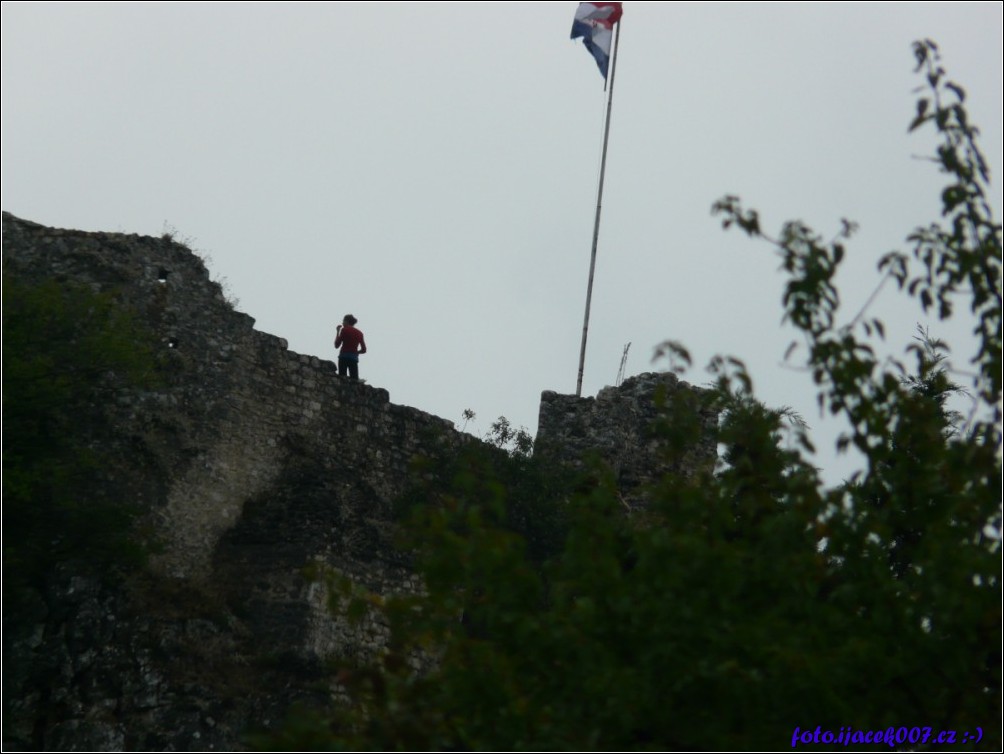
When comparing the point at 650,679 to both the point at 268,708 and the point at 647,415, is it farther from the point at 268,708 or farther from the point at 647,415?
the point at 647,415

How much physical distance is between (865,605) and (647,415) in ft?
34.7

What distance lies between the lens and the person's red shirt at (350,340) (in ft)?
74.8

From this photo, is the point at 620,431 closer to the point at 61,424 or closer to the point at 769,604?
the point at 61,424

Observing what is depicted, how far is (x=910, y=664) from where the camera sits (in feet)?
38.6

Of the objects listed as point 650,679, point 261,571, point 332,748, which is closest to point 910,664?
point 650,679

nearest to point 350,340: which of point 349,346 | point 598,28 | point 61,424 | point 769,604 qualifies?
point 349,346

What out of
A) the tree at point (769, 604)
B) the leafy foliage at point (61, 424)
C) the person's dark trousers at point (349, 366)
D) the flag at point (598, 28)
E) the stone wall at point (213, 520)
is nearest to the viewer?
the tree at point (769, 604)

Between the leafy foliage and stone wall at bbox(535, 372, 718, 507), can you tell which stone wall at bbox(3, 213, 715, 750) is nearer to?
stone wall at bbox(535, 372, 718, 507)

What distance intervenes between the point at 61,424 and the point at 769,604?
32.6ft

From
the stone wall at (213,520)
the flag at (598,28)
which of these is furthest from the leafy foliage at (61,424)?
the flag at (598,28)

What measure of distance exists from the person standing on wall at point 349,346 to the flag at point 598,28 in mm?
7336

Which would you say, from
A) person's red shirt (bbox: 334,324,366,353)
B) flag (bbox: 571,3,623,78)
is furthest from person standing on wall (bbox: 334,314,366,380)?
→ flag (bbox: 571,3,623,78)

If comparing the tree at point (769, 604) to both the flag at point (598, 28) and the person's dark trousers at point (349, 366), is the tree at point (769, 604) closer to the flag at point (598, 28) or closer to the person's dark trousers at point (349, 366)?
the person's dark trousers at point (349, 366)

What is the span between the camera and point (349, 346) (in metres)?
22.8
